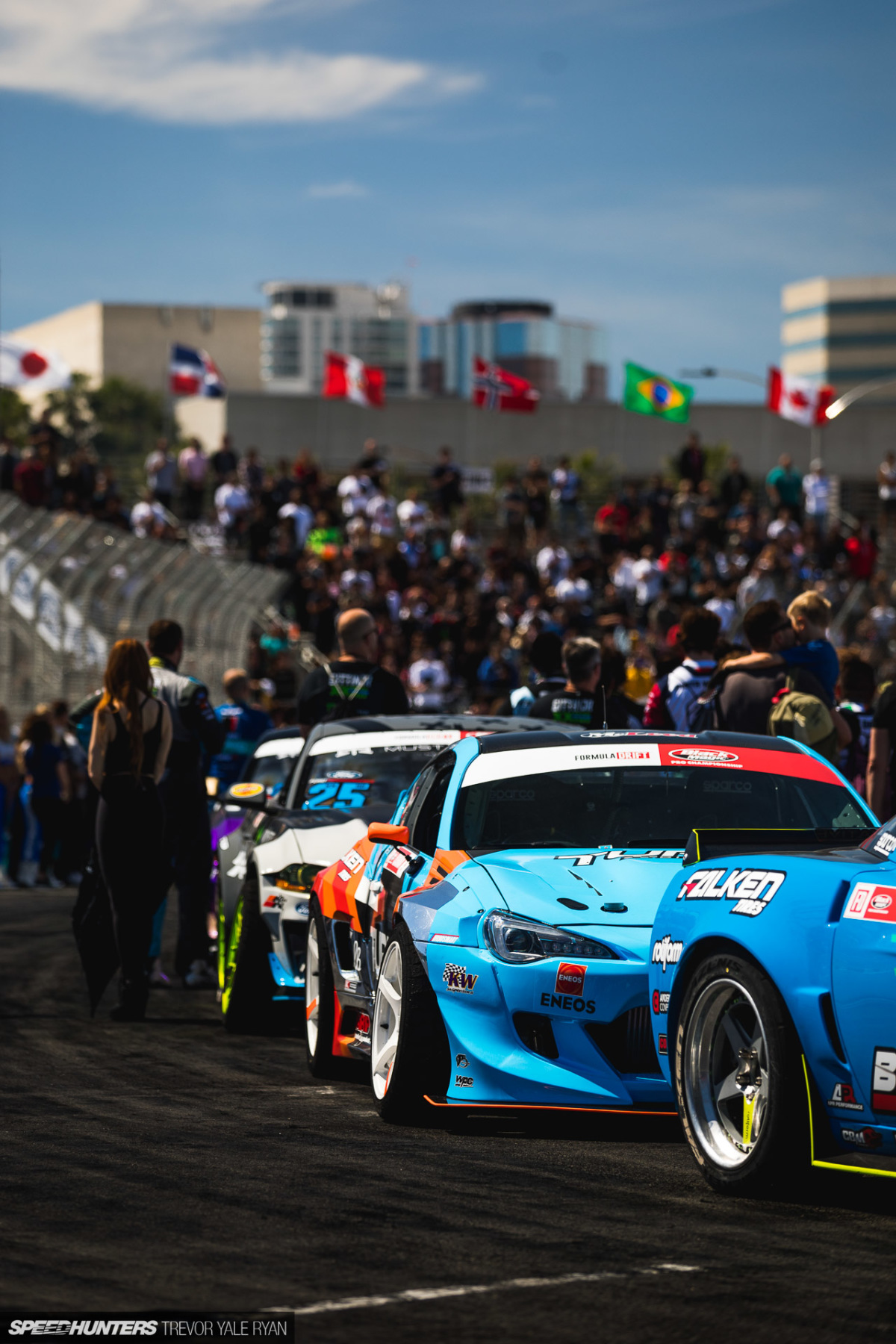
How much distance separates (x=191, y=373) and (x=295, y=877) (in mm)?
37195

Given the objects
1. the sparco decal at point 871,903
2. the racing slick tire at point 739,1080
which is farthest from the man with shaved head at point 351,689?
the sparco decal at point 871,903

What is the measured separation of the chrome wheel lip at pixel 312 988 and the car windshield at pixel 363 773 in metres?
1.47

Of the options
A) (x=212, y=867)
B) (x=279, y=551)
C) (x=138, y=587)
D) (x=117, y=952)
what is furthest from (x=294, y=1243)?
(x=279, y=551)

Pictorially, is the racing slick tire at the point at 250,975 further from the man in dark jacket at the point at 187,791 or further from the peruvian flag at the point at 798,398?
the peruvian flag at the point at 798,398

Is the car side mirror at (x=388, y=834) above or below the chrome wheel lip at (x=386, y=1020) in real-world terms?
above

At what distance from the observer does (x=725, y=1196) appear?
5.43 metres

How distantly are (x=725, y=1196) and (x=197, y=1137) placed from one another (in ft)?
6.11

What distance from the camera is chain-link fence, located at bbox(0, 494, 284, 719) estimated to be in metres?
18.5

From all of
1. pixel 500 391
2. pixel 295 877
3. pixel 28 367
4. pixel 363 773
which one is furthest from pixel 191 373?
pixel 295 877

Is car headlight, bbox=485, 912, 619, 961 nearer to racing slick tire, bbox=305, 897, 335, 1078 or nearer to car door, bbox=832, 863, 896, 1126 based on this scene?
car door, bbox=832, 863, 896, 1126

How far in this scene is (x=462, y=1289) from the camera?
438cm

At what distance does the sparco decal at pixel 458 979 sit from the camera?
254 inches

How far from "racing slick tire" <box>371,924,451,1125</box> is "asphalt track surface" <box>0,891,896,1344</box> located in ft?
0.35

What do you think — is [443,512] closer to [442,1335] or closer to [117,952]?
[117,952]
